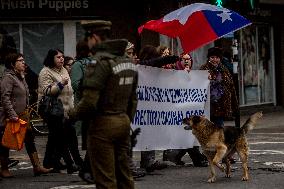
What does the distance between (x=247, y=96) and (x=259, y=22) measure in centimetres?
244

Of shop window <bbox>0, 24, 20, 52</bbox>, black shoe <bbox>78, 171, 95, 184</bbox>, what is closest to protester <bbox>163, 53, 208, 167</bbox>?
black shoe <bbox>78, 171, 95, 184</bbox>

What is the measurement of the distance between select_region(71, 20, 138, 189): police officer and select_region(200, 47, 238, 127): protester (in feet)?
16.2

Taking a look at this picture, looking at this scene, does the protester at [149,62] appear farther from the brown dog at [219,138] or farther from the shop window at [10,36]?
the shop window at [10,36]

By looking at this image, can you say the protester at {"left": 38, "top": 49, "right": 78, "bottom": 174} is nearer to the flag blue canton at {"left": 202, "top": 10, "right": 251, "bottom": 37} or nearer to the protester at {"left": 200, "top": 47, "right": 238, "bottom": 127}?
the protester at {"left": 200, "top": 47, "right": 238, "bottom": 127}

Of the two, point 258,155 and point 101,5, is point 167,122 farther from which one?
point 101,5

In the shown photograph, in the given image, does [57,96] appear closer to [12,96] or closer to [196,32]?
[12,96]

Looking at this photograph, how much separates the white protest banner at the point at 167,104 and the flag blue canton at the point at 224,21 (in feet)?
2.30

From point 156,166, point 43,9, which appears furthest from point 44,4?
point 156,166

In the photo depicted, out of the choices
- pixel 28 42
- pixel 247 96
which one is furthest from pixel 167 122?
pixel 247 96

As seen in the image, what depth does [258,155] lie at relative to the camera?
12.9 m

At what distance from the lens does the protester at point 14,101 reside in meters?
10.6

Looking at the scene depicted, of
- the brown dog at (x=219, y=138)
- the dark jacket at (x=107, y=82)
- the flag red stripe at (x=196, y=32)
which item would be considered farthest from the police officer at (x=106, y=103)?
the flag red stripe at (x=196, y=32)

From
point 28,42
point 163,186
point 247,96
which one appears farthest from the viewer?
point 247,96

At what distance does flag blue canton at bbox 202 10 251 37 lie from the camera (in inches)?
447
